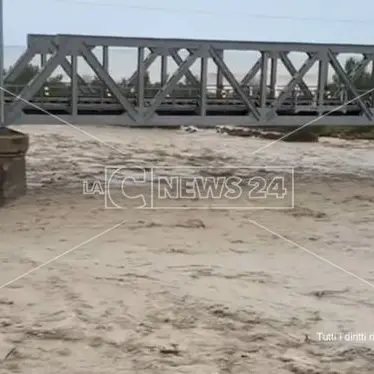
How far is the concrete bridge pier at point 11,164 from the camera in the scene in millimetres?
15961

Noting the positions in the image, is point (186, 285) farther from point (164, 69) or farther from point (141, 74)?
point (164, 69)

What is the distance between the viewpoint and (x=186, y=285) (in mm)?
10031

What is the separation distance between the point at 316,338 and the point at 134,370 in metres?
2.21

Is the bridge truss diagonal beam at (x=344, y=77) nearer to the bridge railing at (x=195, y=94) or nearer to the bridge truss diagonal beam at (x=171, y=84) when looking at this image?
the bridge railing at (x=195, y=94)

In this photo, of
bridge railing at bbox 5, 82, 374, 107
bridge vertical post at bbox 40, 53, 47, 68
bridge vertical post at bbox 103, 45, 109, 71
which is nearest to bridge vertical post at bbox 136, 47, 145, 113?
bridge railing at bbox 5, 82, 374, 107

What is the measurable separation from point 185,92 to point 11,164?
557 cm

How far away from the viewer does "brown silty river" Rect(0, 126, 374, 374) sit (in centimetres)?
751

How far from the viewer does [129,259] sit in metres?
11.5

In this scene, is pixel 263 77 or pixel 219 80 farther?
pixel 219 80

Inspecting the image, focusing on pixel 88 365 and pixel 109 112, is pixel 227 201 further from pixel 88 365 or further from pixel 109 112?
pixel 88 365

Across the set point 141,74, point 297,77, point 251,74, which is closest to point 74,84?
point 141,74

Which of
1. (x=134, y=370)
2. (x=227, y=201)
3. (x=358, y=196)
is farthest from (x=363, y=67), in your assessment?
(x=134, y=370)

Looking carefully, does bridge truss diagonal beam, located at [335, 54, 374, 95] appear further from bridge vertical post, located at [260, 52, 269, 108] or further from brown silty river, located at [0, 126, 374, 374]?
brown silty river, located at [0, 126, 374, 374]

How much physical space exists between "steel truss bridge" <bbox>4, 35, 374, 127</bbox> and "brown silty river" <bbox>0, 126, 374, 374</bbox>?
207 cm
